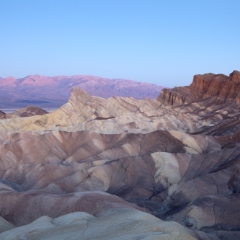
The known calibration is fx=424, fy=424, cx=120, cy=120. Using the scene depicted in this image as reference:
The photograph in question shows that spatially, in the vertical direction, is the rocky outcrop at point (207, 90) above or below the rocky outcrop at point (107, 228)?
above

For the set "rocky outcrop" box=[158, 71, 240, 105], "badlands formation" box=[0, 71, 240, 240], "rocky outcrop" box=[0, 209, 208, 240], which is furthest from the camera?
"rocky outcrop" box=[158, 71, 240, 105]

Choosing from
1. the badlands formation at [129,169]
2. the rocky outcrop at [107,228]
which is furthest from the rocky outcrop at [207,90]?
the rocky outcrop at [107,228]

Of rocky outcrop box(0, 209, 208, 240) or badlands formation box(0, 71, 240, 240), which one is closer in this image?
rocky outcrop box(0, 209, 208, 240)

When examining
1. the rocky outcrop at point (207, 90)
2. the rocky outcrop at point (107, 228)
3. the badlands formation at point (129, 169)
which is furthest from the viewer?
the rocky outcrop at point (207, 90)

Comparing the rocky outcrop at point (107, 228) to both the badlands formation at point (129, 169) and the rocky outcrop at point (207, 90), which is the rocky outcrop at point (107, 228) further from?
the rocky outcrop at point (207, 90)

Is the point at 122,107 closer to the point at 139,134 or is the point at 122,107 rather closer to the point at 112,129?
the point at 112,129

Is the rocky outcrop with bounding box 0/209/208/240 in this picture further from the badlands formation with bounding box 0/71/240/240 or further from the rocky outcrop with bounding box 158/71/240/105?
the rocky outcrop with bounding box 158/71/240/105

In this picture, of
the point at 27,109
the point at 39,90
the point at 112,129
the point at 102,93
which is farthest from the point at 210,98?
the point at 39,90

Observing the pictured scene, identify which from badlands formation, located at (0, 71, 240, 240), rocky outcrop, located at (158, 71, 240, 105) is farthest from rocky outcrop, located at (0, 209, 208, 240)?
rocky outcrop, located at (158, 71, 240, 105)

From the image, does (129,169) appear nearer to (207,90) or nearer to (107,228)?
(107,228)
